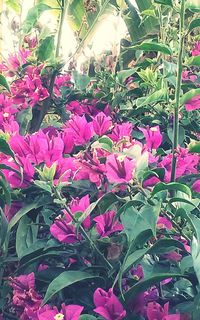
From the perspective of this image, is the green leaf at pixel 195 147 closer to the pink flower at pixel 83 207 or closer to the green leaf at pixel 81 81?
the pink flower at pixel 83 207

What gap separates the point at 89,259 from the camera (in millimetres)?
834

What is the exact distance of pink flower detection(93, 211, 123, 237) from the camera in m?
0.80

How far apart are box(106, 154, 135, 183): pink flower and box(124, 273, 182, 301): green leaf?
0.14 metres

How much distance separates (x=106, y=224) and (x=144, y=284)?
125 millimetres

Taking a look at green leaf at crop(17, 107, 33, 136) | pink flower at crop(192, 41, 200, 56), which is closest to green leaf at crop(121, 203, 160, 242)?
green leaf at crop(17, 107, 33, 136)

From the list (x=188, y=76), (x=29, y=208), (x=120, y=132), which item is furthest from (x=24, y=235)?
(x=188, y=76)

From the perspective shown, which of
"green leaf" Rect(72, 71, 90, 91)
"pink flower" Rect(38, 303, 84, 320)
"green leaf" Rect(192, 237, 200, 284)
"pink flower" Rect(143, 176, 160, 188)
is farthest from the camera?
"green leaf" Rect(72, 71, 90, 91)

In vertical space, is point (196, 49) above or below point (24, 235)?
above

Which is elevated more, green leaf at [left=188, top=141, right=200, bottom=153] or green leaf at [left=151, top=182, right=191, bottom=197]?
green leaf at [left=188, top=141, right=200, bottom=153]

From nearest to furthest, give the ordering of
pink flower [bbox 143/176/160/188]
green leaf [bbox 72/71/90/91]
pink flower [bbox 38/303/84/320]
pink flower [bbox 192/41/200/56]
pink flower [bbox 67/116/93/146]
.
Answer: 1. pink flower [bbox 38/303/84/320]
2. pink flower [bbox 143/176/160/188]
3. pink flower [bbox 67/116/93/146]
4. green leaf [bbox 72/71/90/91]
5. pink flower [bbox 192/41/200/56]

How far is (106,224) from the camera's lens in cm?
81

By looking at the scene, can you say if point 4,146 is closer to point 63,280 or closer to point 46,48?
point 63,280

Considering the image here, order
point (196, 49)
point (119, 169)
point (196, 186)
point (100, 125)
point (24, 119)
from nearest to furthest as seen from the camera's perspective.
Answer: point (119, 169) → point (196, 186) → point (100, 125) → point (24, 119) → point (196, 49)

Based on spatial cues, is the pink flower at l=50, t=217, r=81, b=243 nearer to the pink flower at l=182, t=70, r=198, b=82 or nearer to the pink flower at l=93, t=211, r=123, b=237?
the pink flower at l=93, t=211, r=123, b=237
